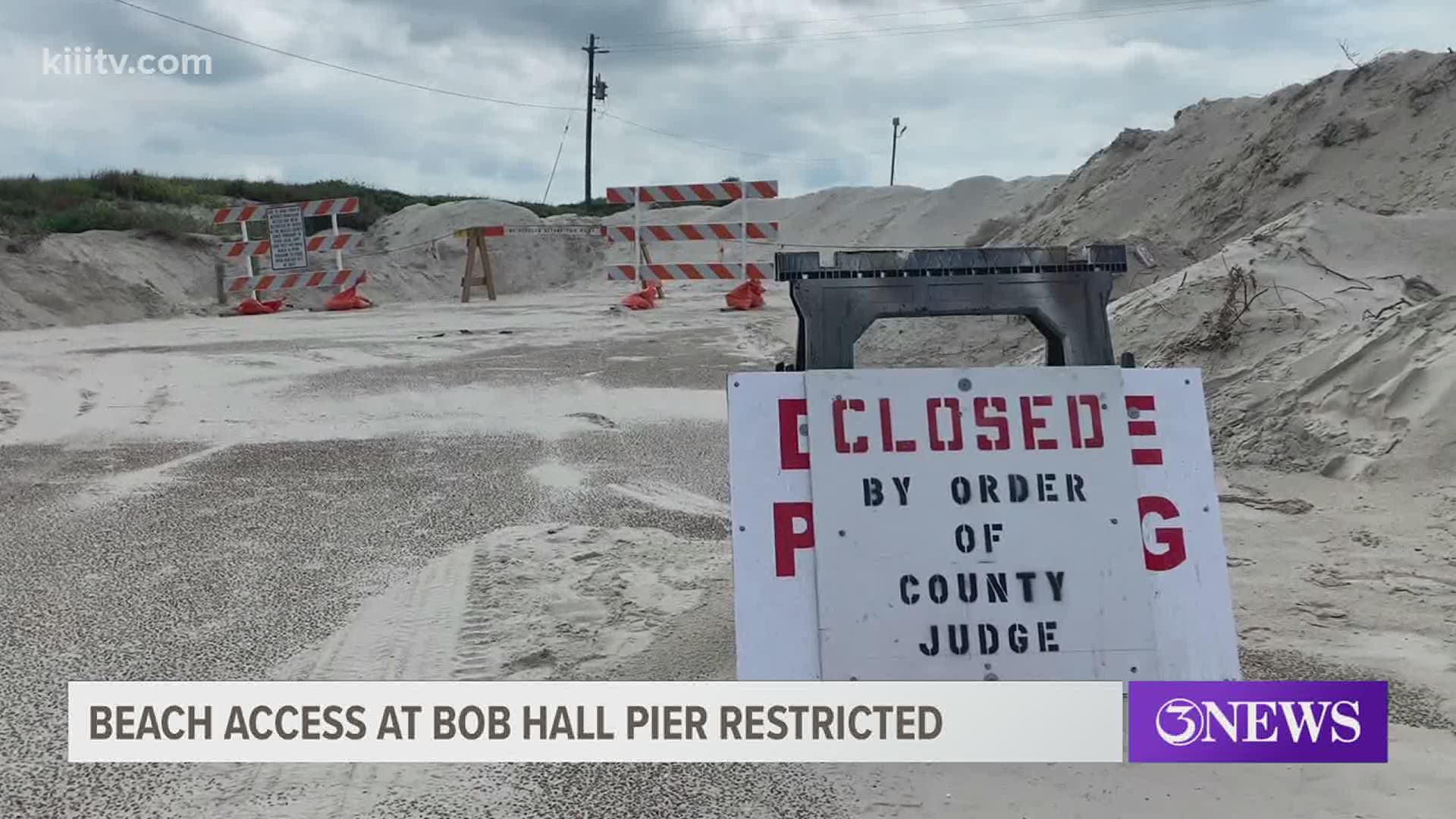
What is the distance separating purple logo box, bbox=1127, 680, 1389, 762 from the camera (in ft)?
9.05

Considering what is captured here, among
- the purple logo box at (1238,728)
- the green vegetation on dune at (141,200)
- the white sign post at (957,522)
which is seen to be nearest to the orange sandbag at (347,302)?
the green vegetation on dune at (141,200)

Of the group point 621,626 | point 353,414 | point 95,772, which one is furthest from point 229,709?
point 353,414

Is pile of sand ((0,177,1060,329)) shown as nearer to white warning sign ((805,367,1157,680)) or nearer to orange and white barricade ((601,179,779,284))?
orange and white barricade ((601,179,779,284))

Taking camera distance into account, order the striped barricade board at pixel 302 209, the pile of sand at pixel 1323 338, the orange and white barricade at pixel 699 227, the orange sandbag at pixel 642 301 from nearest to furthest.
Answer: the pile of sand at pixel 1323 338 → the orange sandbag at pixel 642 301 → the orange and white barricade at pixel 699 227 → the striped barricade board at pixel 302 209

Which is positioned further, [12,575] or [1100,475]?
[12,575]

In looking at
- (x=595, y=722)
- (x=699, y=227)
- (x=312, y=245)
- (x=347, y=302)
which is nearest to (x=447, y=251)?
(x=312, y=245)

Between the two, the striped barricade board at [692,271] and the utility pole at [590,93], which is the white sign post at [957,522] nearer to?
the striped barricade board at [692,271]

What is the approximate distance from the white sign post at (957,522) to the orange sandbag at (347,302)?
16092mm

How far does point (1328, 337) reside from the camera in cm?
621

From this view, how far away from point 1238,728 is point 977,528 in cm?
85

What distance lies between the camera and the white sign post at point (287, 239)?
1789cm

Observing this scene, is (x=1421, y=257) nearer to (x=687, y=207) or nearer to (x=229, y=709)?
(x=229, y=709)

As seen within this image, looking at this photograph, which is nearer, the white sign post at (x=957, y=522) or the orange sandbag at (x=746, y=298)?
the white sign post at (x=957, y=522)

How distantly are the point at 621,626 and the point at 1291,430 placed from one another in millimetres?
3698
